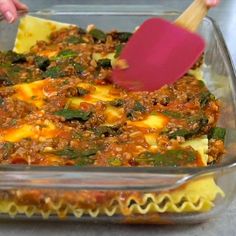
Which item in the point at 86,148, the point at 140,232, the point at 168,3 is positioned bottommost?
the point at 140,232

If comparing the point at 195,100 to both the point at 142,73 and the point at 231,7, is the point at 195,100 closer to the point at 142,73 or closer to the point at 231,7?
the point at 142,73

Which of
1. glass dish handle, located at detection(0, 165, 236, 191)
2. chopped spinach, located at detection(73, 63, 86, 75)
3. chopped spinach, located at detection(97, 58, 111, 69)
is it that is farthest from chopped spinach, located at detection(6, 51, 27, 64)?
glass dish handle, located at detection(0, 165, 236, 191)

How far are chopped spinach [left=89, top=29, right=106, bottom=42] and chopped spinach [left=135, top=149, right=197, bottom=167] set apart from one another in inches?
57.0

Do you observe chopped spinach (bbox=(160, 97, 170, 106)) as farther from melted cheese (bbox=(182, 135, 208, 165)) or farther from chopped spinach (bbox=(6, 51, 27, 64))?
chopped spinach (bbox=(6, 51, 27, 64))

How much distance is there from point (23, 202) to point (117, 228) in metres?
0.42

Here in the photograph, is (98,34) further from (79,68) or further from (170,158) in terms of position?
(170,158)

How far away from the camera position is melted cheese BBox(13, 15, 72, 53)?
3729 millimetres

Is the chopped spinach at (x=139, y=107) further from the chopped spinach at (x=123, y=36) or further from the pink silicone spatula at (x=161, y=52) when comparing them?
the chopped spinach at (x=123, y=36)

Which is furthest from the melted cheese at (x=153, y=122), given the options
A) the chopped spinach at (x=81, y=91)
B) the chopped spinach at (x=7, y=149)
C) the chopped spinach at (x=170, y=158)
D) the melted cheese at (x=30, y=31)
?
the melted cheese at (x=30, y=31)

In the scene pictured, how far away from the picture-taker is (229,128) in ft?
8.76

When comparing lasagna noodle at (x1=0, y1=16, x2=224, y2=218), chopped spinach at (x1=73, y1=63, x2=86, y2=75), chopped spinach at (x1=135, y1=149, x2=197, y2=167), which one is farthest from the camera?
chopped spinach at (x1=73, y1=63, x2=86, y2=75)

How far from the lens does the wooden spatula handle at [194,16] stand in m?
2.83

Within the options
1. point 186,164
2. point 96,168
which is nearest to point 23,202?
point 96,168

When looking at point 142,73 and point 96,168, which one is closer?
point 96,168
